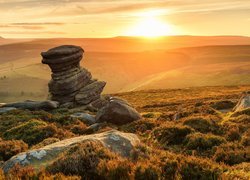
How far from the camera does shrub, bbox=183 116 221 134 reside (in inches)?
803

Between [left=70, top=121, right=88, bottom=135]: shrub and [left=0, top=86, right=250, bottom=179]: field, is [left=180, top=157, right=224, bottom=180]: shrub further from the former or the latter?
[left=70, top=121, right=88, bottom=135]: shrub

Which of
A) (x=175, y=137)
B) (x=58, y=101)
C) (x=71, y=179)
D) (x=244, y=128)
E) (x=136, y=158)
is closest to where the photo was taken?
(x=71, y=179)

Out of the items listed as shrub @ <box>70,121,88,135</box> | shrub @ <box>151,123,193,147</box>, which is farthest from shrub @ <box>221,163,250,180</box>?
shrub @ <box>70,121,88,135</box>

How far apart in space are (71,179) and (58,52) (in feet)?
145

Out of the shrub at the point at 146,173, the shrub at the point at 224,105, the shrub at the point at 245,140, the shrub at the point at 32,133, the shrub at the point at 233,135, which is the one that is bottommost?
the shrub at the point at 224,105

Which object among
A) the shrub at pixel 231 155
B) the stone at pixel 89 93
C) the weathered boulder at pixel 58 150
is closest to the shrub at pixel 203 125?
the shrub at pixel 231 155

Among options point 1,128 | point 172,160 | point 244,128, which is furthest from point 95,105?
point 172,160

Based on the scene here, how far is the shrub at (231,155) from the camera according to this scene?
13.5 m

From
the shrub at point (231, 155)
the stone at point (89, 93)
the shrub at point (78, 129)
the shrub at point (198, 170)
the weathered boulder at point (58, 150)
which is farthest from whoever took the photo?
the stone at point (89, 93)

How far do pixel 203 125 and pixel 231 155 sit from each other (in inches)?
286

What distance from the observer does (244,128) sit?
1998cm

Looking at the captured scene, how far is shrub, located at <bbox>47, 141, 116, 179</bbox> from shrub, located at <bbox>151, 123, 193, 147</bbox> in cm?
797

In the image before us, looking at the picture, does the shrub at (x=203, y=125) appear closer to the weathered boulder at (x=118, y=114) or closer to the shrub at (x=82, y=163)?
the weathered boulder at (x=118, y=114)

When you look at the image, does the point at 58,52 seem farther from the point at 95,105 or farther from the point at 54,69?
the point at 95,105
